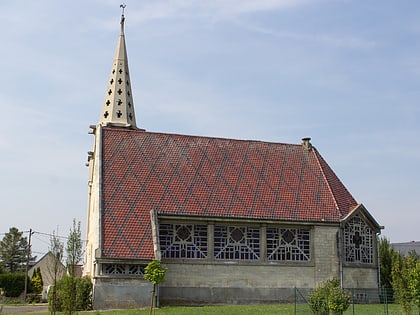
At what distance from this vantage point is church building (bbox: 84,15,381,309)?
2733 centimetres

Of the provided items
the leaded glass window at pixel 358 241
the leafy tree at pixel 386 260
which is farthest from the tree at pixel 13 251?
the leaded glass window at pixel 358 241

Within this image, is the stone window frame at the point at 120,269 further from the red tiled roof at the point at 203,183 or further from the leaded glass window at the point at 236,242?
the leaded glass window at the point at 236,242

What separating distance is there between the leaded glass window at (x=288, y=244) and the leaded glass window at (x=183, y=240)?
11.4 feet

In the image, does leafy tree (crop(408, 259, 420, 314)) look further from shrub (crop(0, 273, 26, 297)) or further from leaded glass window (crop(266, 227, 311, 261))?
shrub (crop(0, 273, 26, 297))

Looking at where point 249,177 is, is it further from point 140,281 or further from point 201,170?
point 140,281

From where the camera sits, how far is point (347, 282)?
30.0 metres

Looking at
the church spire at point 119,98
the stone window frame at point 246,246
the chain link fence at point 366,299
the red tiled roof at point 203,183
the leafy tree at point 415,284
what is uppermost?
the church spire at point 119,98

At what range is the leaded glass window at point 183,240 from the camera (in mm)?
28297

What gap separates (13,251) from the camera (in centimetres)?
7262

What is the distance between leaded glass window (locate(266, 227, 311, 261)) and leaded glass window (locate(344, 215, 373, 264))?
2.20 metres

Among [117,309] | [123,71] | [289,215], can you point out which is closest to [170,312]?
[117,309]

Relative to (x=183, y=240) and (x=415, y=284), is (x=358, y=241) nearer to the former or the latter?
(x=183, y=240)

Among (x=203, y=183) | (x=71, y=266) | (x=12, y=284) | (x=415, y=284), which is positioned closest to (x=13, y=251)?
(x=12, y=284)

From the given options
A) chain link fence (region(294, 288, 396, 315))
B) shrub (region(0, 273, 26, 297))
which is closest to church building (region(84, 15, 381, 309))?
chain link fence (region(294, 288, 396, 315))
